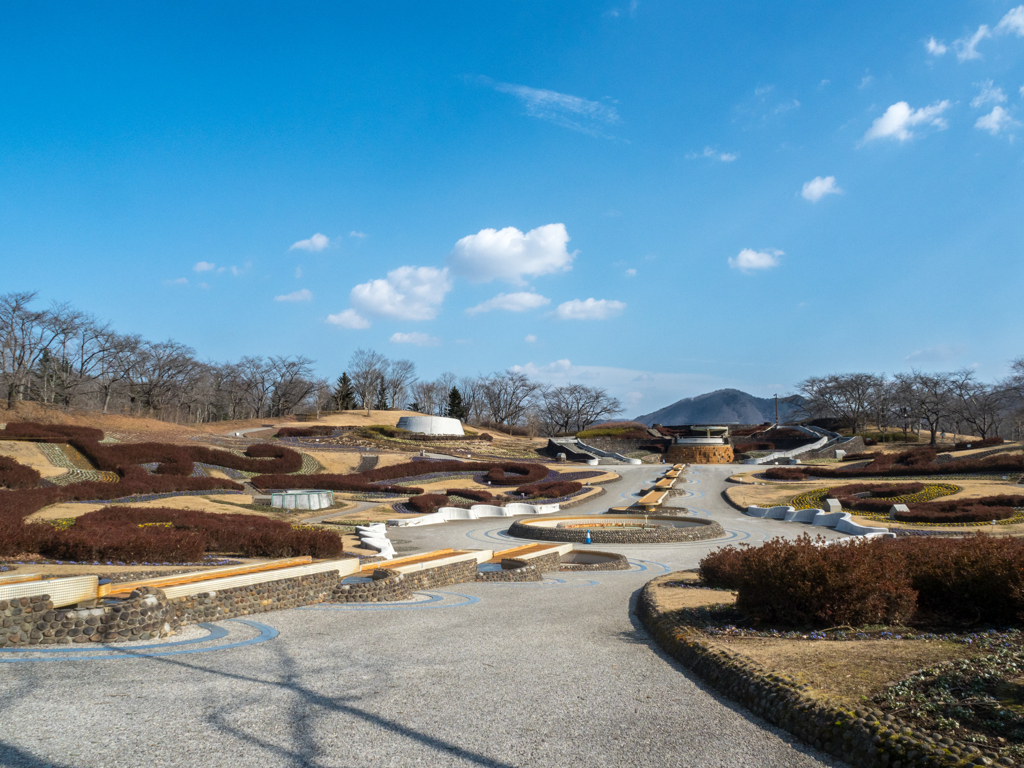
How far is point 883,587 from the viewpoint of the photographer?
698 cm

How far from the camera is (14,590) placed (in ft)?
22.7

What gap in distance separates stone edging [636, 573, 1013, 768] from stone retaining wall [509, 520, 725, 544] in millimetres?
15704

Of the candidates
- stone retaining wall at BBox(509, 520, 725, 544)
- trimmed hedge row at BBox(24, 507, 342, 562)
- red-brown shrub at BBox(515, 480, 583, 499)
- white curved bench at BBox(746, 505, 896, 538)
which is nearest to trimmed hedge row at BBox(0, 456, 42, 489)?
trimmed hedge row at BBox(24, 507, 342, 562)

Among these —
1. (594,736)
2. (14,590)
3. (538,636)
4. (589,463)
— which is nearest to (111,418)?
(589,463)

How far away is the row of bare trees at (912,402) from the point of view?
209ft

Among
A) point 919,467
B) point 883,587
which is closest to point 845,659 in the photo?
point 883,587

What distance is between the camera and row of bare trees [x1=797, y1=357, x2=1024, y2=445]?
63781 mm

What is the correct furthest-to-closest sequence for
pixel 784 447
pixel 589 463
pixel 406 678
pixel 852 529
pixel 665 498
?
pixel 784 447 < pixel 589 463 < pixel 665 498 < pixel 852 529 < pixel 406 678

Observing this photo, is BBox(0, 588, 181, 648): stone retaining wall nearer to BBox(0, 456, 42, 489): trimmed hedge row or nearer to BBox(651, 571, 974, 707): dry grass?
BBox(651, 571, 974, 707): dry grass

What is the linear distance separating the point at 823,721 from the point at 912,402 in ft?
251

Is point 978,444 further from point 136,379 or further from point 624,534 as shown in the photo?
point 136,379

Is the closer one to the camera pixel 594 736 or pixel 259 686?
pixel 594 736

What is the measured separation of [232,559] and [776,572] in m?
11.5

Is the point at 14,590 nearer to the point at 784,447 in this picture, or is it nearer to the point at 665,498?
the point at 665,498
